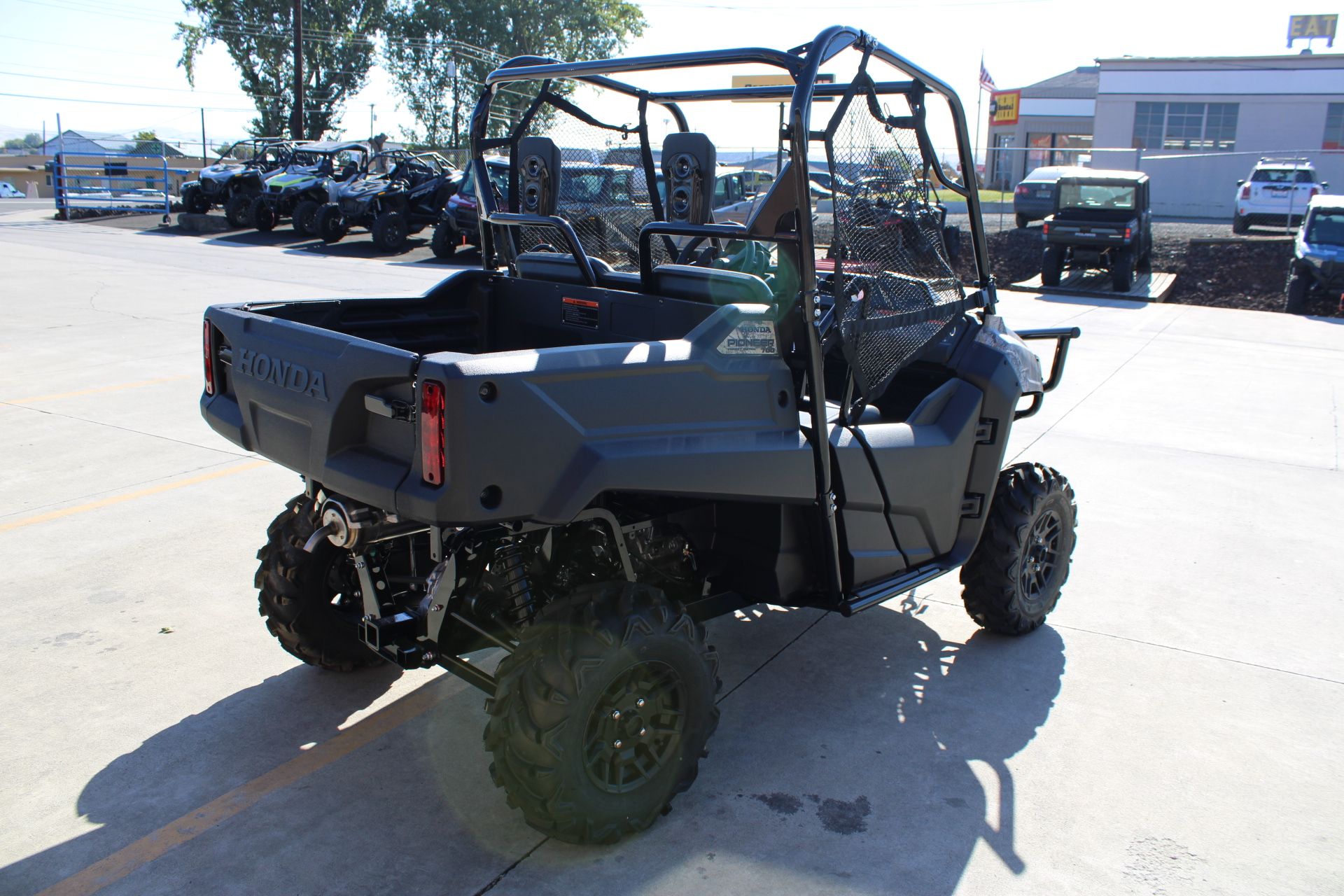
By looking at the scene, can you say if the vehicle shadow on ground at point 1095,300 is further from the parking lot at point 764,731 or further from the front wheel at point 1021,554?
the front wheel at point 1021,554

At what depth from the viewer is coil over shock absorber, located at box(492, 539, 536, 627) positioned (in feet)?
10.8

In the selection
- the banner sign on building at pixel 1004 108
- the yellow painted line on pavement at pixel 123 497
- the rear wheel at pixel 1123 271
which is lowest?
the yellow painted line on pavement at pixel 123 497

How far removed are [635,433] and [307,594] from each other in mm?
1528

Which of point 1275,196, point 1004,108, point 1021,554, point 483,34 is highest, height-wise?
point 483,34

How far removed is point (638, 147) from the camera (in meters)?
4.64

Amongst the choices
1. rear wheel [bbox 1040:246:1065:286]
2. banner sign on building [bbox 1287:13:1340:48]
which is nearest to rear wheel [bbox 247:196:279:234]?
rear wheel [bbox 1040:246:1065:286]

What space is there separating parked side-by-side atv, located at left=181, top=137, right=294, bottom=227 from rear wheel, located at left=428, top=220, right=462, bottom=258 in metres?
6.43

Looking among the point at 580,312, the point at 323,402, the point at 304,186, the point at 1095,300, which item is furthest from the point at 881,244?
the point at 304,186

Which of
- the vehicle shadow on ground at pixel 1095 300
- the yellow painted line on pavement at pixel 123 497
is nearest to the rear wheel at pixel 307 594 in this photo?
the yellow painted line on pavement at pixel 123 497

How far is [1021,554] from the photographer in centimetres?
436

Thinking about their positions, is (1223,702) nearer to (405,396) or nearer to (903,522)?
(903,522)

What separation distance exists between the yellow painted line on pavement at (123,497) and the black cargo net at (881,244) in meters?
4.20

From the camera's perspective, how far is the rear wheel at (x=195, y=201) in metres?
26.4

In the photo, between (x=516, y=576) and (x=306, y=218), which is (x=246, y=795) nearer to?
(x=516, y=576)
